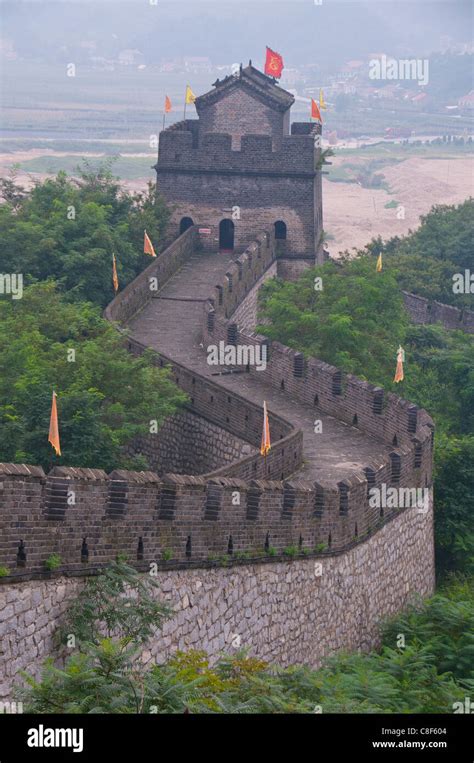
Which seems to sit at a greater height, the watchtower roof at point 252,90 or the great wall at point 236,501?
the watchtower roof at point 252,90

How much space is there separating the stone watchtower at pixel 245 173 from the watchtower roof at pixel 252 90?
3 centimetres

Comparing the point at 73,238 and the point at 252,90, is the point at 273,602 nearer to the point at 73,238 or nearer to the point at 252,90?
the point at 73,238

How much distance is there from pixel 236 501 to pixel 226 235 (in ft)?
108

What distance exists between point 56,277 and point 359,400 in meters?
12.9

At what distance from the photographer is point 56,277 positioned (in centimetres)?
4803

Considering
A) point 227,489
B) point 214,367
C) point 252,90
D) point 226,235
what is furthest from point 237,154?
point 227,489

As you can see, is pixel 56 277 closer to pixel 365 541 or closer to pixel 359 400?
pixel 359 400

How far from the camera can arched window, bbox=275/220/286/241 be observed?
59094 millimetres

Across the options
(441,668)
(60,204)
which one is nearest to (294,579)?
(441,668)

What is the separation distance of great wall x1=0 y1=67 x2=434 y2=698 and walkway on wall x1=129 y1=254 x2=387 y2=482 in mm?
69

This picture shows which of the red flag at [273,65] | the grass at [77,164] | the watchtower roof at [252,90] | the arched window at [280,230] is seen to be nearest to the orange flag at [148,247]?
the arched window at [280,230]

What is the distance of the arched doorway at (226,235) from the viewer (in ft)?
192

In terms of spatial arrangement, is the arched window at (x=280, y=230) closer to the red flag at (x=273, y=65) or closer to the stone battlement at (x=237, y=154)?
the stone battlement at (x=237, y=154)

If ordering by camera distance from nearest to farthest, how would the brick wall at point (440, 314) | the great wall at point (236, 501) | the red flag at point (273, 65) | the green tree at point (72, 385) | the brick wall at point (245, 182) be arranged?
the great wall at point (236, 501), the green tree at point (72, 385), the brick wall at point (245, 182), the red flag at point (273, 65), the brick wall at point (440, 314)
